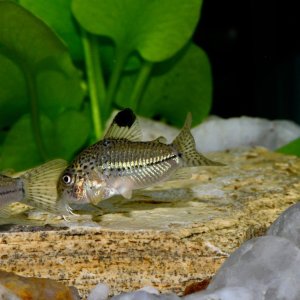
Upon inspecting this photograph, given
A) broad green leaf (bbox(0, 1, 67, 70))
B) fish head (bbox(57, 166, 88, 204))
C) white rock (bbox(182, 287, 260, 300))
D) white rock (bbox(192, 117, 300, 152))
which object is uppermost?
broad green leaf (bbox(0, 1, 67, 70))

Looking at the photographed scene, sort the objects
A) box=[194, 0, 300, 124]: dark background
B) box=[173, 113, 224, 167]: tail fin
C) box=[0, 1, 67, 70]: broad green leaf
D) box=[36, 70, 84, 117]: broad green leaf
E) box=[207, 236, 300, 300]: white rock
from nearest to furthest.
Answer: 1. box=[207, 236, 300, 300]: white rock
2. box=[173, 113, 224, 167]: tail fin
3. box=[0, 1, 67, 70]: broad green leaf
4. box=[36, 70, 84, 117]: broad green leaf
5. box=[194, 0, 300, 124]: dark background

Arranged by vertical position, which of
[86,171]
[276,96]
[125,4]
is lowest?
[276,96]

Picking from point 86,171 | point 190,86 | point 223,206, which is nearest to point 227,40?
point 190,86

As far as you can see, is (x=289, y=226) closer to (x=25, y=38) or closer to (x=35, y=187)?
(x=35, y=187)

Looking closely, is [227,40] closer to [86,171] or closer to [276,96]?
[276,96]

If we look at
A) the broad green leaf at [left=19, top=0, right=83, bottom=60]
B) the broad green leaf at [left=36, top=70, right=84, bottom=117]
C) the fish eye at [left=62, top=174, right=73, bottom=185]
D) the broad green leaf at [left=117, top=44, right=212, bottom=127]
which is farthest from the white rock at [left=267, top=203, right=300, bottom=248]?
the broad green leaf at [left=19, top=0, right=83, bottom=60]

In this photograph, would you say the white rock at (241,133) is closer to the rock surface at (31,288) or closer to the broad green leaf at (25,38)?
the broad green leaf at (25,38)

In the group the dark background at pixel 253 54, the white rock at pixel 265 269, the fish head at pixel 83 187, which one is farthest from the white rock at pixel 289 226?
the dark background at pixel 253 54

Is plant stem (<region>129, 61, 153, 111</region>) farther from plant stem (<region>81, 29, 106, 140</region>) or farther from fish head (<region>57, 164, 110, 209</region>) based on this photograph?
fish head (<region>57, 164, 110, 209</region>)
